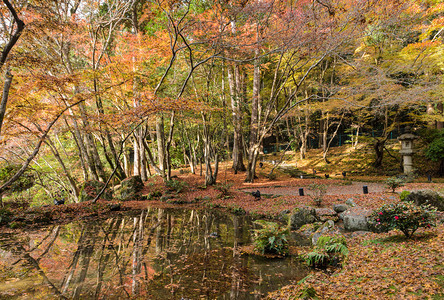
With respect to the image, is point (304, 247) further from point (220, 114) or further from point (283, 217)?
point (220, 114)

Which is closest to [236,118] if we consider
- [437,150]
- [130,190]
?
[130,190]

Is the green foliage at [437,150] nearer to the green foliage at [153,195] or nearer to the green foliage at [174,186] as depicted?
the green foliage at [174,186]

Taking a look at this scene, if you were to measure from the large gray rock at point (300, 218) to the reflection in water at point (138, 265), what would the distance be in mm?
1550

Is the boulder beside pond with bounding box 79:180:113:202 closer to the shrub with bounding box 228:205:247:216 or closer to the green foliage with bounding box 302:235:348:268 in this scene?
the shrub with bounding box 228:205:247:216

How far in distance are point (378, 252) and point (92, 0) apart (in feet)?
50.8

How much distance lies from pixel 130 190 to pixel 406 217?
39.8 feet

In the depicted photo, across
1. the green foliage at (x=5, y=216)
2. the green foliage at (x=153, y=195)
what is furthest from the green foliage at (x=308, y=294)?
the green foliage at (x=153, y=195)

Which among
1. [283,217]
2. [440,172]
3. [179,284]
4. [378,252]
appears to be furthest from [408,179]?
[179,284]

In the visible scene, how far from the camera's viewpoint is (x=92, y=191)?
40.2ft

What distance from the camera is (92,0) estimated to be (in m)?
11.7

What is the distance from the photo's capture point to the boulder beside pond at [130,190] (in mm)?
12609

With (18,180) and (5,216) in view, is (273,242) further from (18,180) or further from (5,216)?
(18,180)

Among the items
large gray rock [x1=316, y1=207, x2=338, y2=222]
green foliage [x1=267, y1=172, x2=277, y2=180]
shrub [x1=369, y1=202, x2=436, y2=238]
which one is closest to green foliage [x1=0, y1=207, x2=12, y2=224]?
large gray rock [x1=316, y1=207, x2=338, y2=222]

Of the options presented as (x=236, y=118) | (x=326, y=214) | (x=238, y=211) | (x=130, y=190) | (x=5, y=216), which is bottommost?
(x=238, y=211)
